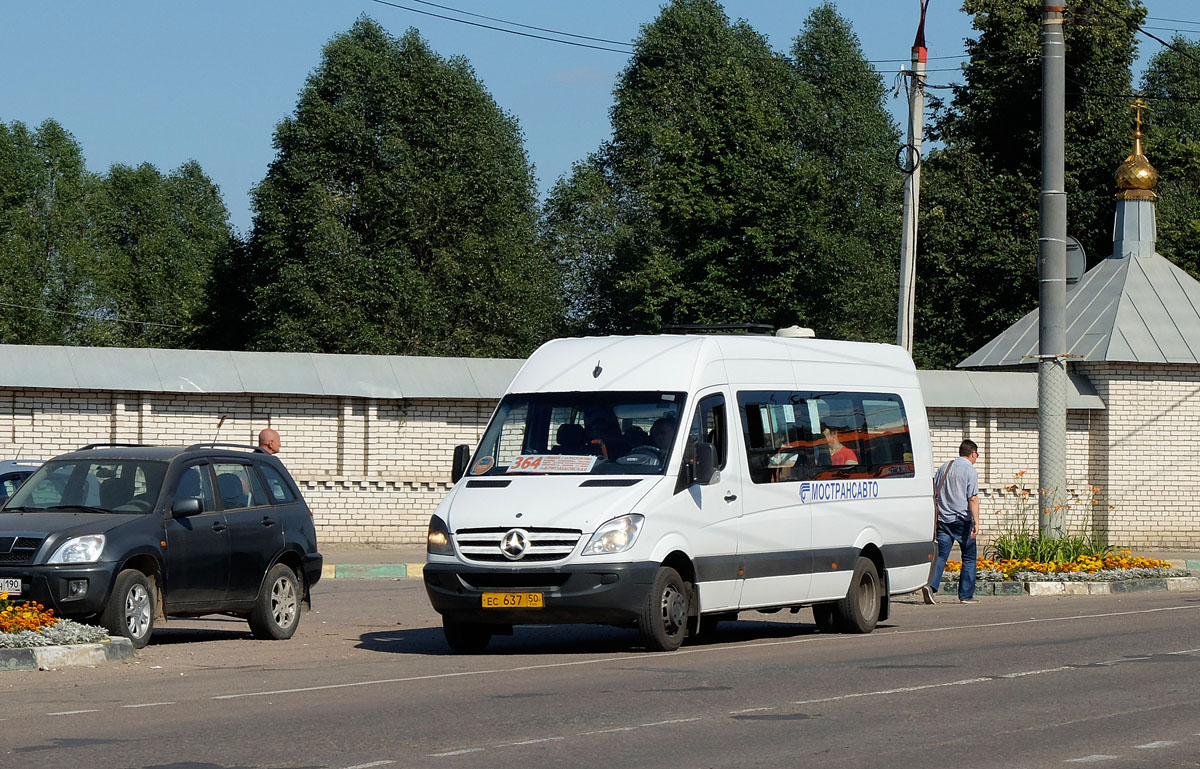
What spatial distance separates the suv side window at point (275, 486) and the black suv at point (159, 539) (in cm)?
1

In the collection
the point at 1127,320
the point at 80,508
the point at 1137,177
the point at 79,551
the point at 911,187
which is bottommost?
the point at 79,551

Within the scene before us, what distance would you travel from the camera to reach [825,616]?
15.1 metres

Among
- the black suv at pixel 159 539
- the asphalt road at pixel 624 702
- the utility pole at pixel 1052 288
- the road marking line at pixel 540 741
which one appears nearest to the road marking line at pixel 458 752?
the asphalt road at pixel 624 702

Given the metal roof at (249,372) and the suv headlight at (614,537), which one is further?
the metal roof at (249,372)

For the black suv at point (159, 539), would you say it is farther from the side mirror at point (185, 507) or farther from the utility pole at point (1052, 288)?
the utility pole at point (1052, 288)

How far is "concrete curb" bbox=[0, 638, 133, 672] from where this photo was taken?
458 inches

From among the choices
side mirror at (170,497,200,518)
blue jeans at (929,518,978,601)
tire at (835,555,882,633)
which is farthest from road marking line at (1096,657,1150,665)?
side mirror at (170,497,200,518)

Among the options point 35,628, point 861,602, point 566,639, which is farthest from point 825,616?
point 35,628

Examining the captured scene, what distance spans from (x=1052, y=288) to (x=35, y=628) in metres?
13.4

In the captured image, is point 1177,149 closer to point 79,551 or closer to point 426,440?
point 426,440

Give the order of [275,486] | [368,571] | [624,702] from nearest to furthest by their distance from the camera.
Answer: [624,702] < [275,486] < [368,571]

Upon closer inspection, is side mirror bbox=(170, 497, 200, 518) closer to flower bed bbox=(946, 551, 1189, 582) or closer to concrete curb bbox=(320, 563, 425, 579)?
concrete curb bbox=(320, 563, 425, 579)

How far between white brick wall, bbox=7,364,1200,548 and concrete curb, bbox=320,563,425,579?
2.89 m

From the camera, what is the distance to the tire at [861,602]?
14680mm
